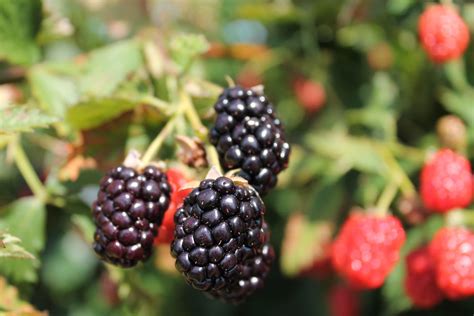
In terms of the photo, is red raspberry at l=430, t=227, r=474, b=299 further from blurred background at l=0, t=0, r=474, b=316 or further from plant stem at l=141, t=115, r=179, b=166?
plant stem at l=141, t=115, r=179, b=166

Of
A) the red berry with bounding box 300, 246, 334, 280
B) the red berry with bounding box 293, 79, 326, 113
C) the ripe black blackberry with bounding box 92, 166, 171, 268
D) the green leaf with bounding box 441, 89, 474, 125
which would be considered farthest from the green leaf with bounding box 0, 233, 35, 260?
the red berry with bounding box 293, 79, 326, 113

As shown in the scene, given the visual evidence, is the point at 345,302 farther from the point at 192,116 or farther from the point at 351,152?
the point at 192,116

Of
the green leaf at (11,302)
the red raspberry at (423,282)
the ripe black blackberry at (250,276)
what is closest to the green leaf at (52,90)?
the green leaf at (11,302)

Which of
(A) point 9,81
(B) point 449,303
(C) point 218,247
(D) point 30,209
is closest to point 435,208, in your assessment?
(B) point 449,303

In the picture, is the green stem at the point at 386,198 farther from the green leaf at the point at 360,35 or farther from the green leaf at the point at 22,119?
the green leaf at the point at 22,119

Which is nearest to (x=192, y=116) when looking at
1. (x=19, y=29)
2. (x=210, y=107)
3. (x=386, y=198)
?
Answer: (x=210, y=107)

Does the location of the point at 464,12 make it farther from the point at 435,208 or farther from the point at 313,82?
the point at 435,208

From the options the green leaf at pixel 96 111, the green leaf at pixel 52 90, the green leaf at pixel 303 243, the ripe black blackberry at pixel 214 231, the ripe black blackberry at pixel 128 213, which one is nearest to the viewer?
the ripe black blackberry at pixel 214 231
